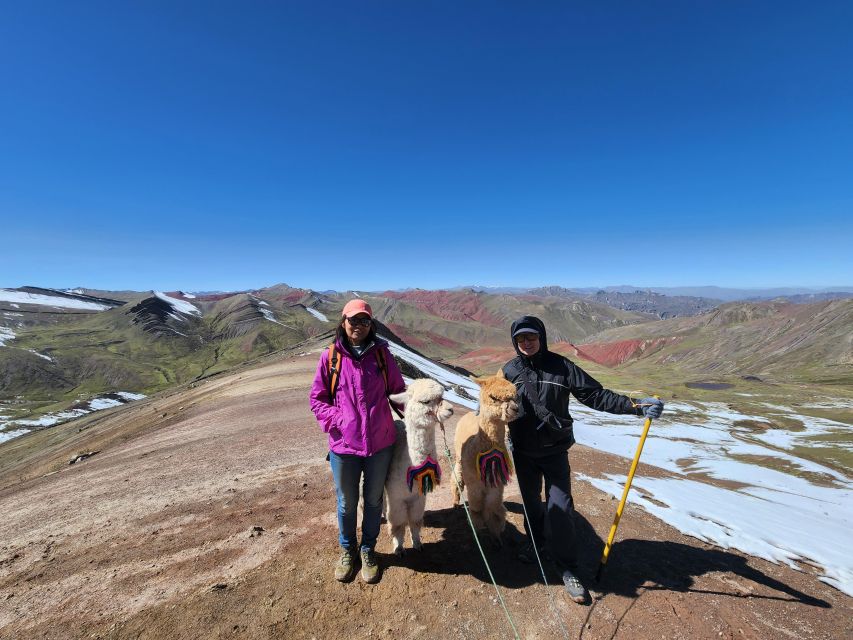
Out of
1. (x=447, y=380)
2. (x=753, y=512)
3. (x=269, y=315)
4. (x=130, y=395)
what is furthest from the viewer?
(x=269, y=315)

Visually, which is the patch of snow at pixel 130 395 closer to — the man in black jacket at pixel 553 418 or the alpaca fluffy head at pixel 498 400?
the alpaca fluffy head at pixel 498 400

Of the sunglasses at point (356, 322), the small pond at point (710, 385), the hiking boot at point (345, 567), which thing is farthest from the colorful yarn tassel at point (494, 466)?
the small pond at point (710, 385)

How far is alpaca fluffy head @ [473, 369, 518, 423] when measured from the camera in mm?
4623

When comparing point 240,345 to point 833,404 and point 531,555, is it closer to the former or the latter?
point 531,555

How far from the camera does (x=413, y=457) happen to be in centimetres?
487

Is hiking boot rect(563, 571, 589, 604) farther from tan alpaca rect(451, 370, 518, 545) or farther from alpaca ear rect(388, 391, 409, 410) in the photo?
alpaca ear rect(388, 391, 409, 410)

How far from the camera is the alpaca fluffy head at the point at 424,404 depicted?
4691 mm

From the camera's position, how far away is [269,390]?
19969 mm

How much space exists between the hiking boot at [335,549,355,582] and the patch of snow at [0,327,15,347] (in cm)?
19264

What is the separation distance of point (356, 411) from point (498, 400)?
1.85 meters

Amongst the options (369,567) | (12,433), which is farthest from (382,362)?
(12,433)

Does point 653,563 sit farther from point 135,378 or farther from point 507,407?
point 135,378

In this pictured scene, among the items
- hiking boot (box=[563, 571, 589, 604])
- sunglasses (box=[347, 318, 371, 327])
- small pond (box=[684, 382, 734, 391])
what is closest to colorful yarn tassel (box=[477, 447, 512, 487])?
hiking boot (box=[563, 571, 589, 604])

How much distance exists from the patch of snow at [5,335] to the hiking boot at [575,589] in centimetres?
19502
